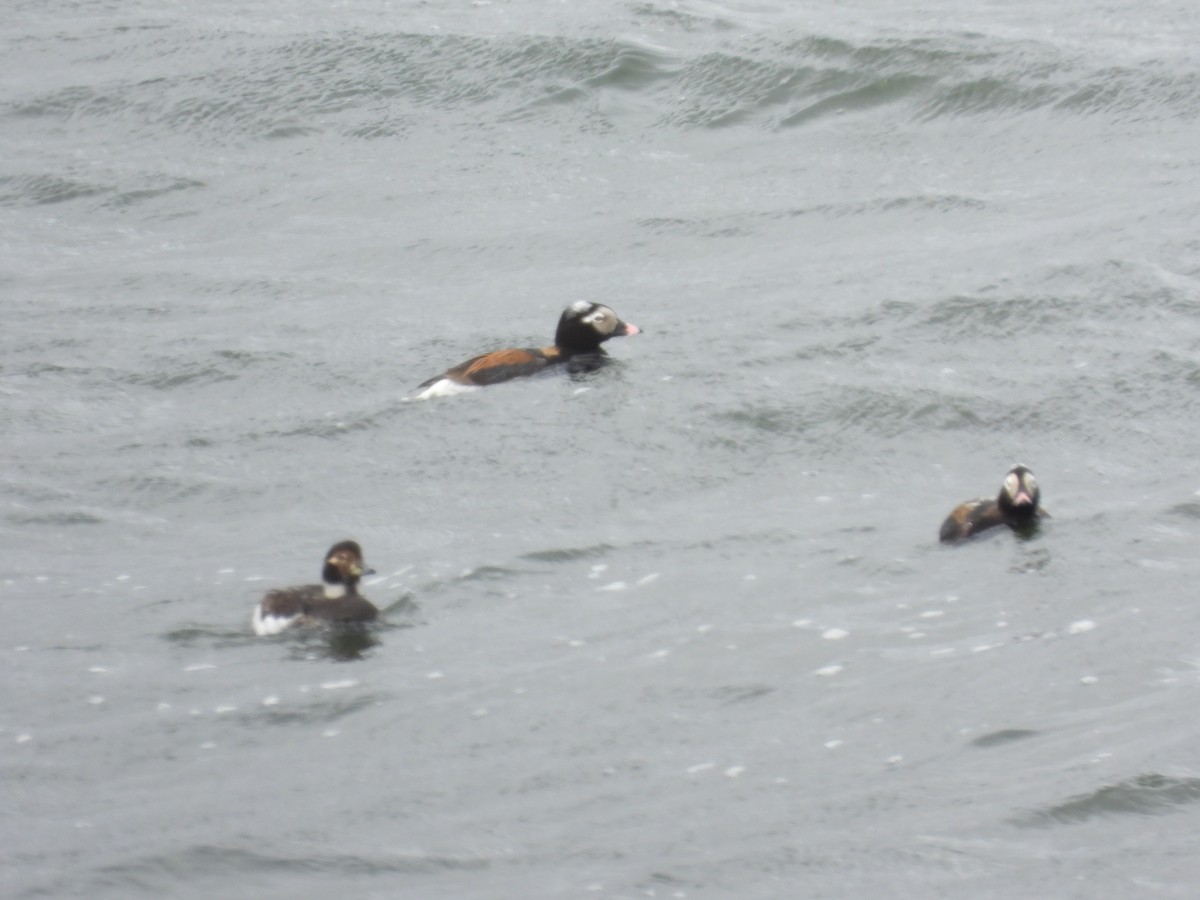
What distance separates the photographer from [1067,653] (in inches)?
395

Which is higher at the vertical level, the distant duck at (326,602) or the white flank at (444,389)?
the white flank at (444,389)

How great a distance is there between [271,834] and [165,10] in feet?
73.7

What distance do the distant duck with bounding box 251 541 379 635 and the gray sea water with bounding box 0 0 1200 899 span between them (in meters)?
0.17

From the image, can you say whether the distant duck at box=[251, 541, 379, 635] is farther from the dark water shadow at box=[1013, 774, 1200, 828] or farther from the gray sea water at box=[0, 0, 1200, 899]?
the dark water shadow at box=[1013, 774, 1200, 828]

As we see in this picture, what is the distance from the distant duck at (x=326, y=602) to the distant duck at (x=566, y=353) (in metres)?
4.72

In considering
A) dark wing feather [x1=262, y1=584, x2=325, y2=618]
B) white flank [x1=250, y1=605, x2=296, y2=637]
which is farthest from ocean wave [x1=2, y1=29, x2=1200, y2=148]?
white flank [x1=250, y1=605, x2=296, y2=637]

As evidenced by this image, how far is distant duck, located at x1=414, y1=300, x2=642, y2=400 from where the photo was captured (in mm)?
15773

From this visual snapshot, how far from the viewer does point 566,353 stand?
1628 cm

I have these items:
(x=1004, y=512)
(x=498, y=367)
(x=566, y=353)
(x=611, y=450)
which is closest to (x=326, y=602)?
(x=611, y=450)

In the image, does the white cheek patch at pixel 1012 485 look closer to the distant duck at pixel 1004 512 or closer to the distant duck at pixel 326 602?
the distant duck at pixel 1004 512

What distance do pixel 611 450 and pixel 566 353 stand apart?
2.44 m

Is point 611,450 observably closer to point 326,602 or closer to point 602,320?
point 602,320

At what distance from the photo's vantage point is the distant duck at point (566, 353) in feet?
51.8

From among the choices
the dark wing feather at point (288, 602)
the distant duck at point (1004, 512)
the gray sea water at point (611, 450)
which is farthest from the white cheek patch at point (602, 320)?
the dark wing feather at point (288, 602)
